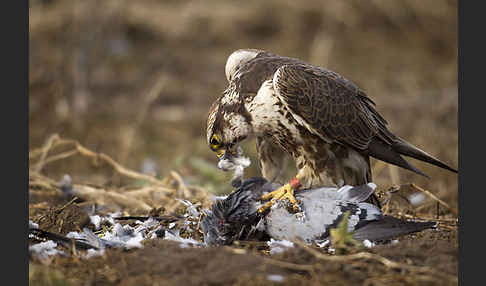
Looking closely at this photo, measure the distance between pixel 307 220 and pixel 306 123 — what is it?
662mm

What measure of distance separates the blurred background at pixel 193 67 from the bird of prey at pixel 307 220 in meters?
1.60

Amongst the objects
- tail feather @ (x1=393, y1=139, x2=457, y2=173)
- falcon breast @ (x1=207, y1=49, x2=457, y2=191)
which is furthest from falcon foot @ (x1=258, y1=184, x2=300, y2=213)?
tail feather @ (x1=393, y1=139, x2=457, y2=173)

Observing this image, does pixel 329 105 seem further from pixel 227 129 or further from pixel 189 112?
pixel 189 112

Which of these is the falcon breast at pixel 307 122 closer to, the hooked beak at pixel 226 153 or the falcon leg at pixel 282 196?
the hooked beak at pixel 226 153

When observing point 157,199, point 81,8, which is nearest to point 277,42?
point 81,8

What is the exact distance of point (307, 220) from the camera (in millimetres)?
3211

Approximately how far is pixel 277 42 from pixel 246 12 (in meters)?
0.80

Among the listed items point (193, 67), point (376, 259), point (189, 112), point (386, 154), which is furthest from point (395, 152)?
point (193, 67)

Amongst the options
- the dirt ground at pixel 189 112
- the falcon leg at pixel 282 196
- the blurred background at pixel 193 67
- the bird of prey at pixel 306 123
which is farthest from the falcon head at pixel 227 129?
the blurred background at pixel 193 67

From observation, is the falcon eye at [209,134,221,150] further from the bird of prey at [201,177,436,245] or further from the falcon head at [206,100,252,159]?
the bird of prey at [201,177,436,245]

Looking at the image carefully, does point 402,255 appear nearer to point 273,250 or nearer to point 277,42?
point 273,250

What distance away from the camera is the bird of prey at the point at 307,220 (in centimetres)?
315

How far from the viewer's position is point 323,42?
10.4 metres

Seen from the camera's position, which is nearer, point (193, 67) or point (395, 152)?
point (395, 152)
